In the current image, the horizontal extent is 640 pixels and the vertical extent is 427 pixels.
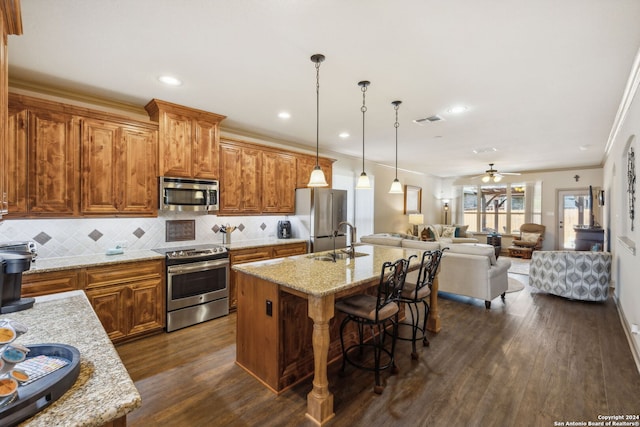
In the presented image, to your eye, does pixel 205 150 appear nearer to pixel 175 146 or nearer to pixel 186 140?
pixel 186 140

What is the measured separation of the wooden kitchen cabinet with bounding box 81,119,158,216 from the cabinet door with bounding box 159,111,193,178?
0.11m

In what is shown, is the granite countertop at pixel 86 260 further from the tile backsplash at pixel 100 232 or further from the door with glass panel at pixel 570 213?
the door with glass panel at pixel 570 213

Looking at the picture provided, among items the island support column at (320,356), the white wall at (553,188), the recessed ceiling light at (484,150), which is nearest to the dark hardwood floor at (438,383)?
the island support column at (320,356)

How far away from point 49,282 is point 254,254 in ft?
6.89

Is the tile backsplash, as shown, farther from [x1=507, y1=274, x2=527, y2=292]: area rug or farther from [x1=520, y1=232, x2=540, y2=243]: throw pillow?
[x1=520, y1=232, x2=540, y2=243]: throw pillow

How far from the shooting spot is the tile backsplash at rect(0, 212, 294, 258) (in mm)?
2943

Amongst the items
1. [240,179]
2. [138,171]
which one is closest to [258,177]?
[240,179]

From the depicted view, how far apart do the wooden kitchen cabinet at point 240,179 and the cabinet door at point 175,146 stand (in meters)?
A: 0.52

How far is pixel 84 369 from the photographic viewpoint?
101 cm

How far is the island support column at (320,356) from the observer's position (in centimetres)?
198

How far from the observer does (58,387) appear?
0.86 meters

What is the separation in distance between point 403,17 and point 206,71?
1.71 metres

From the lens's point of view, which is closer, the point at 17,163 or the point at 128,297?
the point at 17,163

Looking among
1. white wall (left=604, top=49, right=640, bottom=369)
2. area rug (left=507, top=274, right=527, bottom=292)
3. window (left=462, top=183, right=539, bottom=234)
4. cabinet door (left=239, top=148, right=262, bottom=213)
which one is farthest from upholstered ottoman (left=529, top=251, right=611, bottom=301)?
window (left=462, top=183, right=539, bottom=234)
